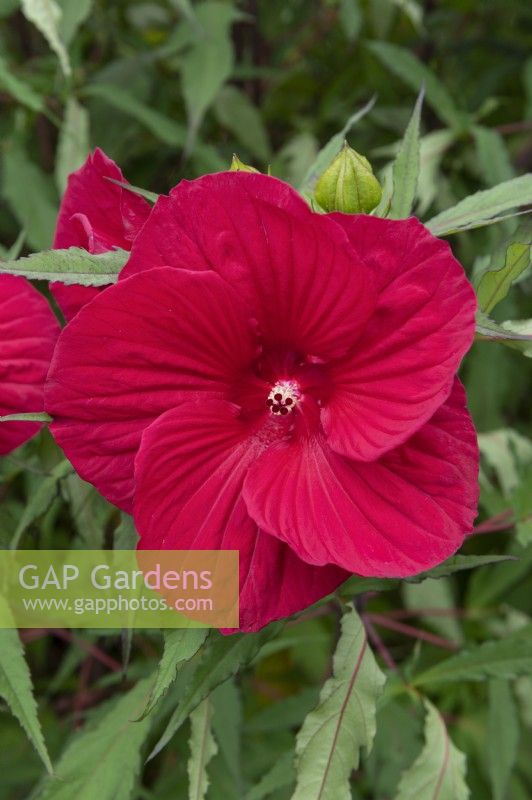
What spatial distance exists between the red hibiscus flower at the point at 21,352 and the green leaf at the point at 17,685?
0.14 meters

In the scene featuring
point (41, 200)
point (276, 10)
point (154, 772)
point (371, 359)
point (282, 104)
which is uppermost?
point (276, 10)

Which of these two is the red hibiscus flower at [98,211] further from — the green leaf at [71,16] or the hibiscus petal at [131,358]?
the green leaf at [71,16]

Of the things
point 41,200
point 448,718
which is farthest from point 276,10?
point 448,718

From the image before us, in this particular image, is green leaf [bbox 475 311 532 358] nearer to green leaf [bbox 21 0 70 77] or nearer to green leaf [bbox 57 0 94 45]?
green leaf [bbox 21 0 70 77]

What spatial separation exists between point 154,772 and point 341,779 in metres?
0.75

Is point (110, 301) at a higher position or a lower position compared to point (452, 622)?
higher

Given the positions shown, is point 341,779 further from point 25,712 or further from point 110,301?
point 110,301

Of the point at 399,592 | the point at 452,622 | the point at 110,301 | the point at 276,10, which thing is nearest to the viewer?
the point at 110,301

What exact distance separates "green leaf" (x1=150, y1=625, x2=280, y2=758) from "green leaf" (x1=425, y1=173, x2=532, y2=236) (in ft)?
1.08

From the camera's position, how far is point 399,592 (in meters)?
1.55

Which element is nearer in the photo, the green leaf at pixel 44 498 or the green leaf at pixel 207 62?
the green leaf at pixel 44 498

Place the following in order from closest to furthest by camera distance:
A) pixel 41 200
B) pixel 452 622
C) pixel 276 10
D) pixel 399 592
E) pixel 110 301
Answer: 1. pixel 110 301
2. pixel 41 200
3. pixel 452 622
4. pixel 276 10
5. pixel 399 592

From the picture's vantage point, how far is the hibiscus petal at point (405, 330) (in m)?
0.56

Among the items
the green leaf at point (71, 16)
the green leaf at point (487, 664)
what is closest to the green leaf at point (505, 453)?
the green leaf at point (487, 664)
